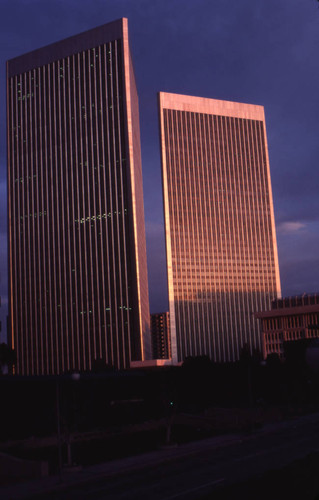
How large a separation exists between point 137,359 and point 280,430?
4195 inches

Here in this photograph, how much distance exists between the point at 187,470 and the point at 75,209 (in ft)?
486

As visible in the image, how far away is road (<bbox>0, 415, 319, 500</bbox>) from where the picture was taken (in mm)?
28812

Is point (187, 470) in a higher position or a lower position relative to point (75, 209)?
lower

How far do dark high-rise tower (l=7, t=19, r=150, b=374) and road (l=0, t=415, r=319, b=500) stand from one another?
4684 inches

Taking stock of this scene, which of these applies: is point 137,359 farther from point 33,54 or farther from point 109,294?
point 33,54

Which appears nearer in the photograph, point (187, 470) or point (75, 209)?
point (187, 470)

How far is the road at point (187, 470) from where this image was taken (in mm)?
28812

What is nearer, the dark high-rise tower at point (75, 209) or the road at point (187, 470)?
Answer: the road at point (187, 470)

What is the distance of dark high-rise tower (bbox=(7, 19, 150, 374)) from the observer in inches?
6703

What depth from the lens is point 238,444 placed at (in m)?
49.9

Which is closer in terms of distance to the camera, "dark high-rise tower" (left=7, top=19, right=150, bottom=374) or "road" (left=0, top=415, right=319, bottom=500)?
"road" (left=0, top=415, right=319, bottom=500)

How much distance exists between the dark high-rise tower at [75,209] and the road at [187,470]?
119 metres

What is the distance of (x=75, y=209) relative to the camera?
588 ft

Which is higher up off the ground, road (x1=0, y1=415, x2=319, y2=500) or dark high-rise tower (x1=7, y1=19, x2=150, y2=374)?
dark high-rise tower (x1=7, y1=19, x2=150, y2=374)
